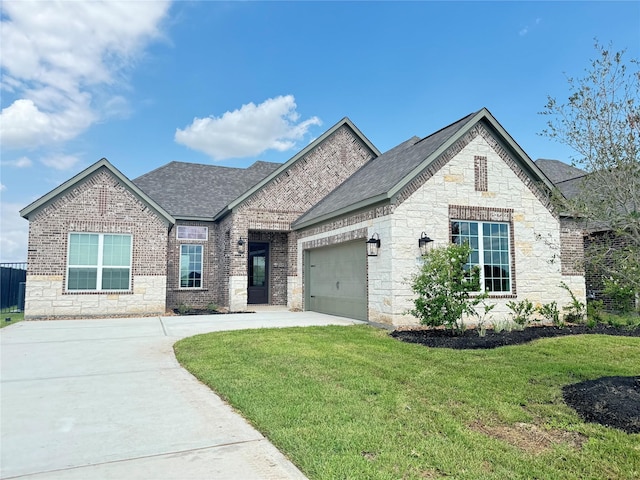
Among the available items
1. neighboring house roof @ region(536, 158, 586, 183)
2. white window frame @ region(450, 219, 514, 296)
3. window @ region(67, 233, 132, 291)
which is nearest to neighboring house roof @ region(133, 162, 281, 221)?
window @ region(67, 233, 132, 291)

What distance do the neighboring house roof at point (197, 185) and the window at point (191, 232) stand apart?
495mm

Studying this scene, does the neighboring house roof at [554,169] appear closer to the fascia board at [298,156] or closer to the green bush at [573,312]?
the fascia board at [298,156]

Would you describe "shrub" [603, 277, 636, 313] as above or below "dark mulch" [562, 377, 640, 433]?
above

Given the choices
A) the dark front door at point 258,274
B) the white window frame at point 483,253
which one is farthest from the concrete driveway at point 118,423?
the dark front door at point 258,274

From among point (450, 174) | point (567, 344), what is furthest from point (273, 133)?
point (567, 344)

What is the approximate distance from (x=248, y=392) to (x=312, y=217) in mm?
10243

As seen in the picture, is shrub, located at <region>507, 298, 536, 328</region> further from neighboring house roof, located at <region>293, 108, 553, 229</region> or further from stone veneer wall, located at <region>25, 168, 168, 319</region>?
stone veneer wall, located at <region>25, 168, 168, 319</region>

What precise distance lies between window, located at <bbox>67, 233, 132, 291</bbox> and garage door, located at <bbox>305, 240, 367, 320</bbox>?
6.56 metres

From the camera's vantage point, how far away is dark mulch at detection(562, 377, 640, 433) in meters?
4.23

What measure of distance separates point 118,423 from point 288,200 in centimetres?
1329

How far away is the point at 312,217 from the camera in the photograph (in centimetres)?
1498

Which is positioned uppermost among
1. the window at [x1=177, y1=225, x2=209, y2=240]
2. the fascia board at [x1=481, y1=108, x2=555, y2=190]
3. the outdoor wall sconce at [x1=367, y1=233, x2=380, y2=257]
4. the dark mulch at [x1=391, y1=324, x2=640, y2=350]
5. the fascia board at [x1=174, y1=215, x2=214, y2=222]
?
the fascia board at [x1=481, y1=108, x2=555, y2=190]

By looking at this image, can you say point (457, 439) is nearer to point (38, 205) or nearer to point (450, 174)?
point (450, 174)

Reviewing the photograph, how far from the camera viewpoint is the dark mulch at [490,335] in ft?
28.2
